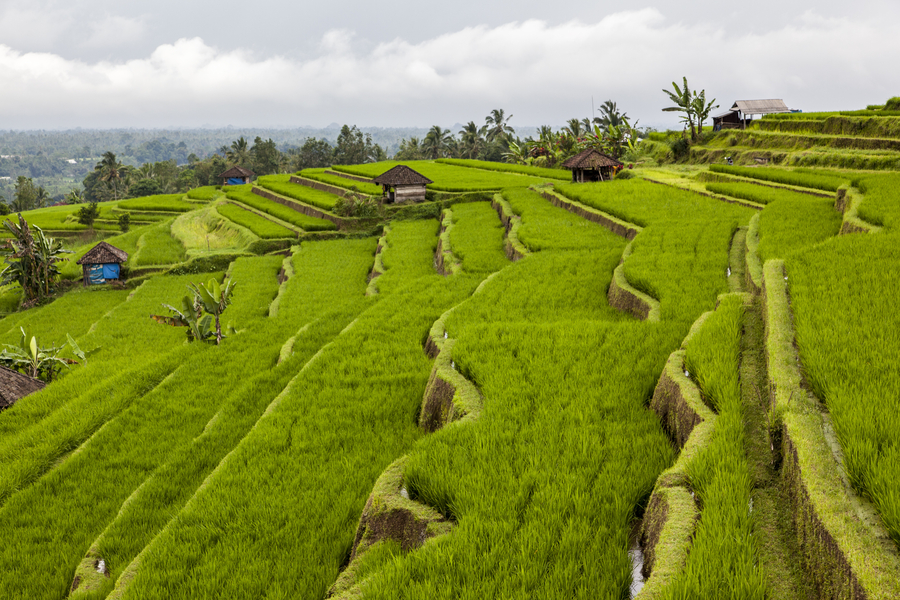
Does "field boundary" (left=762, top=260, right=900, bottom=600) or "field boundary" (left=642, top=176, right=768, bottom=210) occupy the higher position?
"field boundary" (left=642, top=176, right=768, bottom=210)

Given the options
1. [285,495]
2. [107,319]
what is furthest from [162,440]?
[107,319]

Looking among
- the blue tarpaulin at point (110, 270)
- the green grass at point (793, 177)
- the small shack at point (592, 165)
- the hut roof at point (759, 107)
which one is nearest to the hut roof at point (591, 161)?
the small shack at point (592, 165)

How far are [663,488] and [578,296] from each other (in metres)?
5.94

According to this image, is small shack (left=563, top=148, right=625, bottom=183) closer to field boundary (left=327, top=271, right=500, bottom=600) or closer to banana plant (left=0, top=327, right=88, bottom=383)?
banana plant (left=0, top=327, right=88, bottom=383)

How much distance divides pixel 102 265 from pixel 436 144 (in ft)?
130

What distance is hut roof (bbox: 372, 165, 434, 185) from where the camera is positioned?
2348 cm

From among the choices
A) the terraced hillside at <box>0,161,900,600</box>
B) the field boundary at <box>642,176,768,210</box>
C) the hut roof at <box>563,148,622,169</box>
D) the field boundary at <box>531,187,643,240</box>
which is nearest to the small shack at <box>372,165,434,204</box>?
the field boundary at <box>531,187,643,240</box>

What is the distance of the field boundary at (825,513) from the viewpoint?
235 centimetres

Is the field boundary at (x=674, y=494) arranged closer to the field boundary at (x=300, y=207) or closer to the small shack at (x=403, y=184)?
the field boundary at (x=300, y=207)

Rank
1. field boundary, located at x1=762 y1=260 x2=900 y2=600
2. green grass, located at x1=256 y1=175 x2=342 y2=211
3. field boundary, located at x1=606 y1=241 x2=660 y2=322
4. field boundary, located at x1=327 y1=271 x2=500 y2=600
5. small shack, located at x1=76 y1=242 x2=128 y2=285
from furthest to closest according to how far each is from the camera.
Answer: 1. green grass, located at x1=256 y1=175 x2=342 y2=211
2. small shack, located at x1=76 y1=242 x2=128 y2=285
3. field boundary, located at x1=606 y1=241 x2=660 y2=322
4. field boundary, located at x1=327 y1=271 x2=500 y2=600
5. field boundary, located at x1=762 y1=260 x2=900 y2=600

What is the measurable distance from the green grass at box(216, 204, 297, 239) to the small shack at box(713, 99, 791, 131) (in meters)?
22.8

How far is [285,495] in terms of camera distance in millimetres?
4867

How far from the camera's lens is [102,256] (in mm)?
20344

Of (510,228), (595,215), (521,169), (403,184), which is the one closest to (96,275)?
(403,184)
